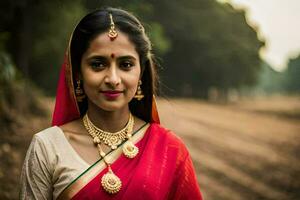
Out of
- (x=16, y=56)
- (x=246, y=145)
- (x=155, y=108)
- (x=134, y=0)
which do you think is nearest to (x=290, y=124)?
(x=246, y=145)

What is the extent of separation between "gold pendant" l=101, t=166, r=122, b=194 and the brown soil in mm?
3403

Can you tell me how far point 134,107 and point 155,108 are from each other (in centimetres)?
11

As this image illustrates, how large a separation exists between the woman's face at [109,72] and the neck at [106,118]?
0.38 feet

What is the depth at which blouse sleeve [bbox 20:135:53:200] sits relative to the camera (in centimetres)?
206

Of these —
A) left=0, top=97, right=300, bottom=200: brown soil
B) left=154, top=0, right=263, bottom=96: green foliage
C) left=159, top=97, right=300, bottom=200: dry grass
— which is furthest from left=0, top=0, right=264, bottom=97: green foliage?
left=0, top=97, right=300, bottom=200: brown soil

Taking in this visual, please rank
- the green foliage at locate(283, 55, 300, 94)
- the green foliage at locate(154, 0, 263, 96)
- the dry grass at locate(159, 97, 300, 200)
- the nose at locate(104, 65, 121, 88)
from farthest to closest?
the green foliage at locate(283, 55, 300, 94) < the green foliage at locate(154, 0, 263, 96) < the dry grass at locate(159, 97, 300, 200) < the nose at locate(104, 65, 121, 88)

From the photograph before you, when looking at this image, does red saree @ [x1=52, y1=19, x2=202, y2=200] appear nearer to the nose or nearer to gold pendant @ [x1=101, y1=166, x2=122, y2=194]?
gold pendant @ [x1=101, y1=166, x2=122, y2=194]

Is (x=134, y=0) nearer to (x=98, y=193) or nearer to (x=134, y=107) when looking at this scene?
(x=134, y=107)

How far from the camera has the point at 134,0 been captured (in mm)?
4930

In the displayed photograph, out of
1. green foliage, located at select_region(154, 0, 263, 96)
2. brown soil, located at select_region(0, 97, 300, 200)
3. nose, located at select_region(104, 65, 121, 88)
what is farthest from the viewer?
green foliage, located at select_region(154, 0, 263, 96)

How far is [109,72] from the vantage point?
2.08 m

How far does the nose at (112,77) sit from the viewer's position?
6.74 feet

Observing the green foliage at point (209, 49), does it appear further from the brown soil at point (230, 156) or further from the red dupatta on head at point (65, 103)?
the red dupatta on head at point (65, 103)

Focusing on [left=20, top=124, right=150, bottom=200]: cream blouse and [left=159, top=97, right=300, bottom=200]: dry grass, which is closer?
[left=20, top=124, right=150, bottom=200]: cream blouse
